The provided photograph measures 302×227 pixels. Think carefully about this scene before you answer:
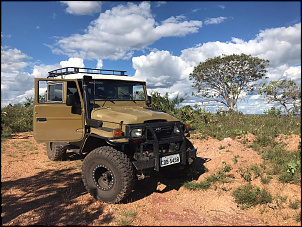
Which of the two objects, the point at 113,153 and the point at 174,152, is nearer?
the point at 113,153

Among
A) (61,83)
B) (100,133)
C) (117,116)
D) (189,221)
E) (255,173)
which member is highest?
(61,83)

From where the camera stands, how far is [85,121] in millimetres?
5098

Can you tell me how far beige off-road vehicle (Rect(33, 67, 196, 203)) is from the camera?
4.18 m

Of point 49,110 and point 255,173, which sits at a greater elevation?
point 49,110

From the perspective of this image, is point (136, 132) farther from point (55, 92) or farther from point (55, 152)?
point (55, 152)

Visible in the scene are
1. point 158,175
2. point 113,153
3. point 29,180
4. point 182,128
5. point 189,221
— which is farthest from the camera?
point 158,175

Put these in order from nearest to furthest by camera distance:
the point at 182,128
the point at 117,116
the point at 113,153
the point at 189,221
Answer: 1. the point at 189,221
2. the point at 113,153
3. the point at 117,116
4. the point at 182,128

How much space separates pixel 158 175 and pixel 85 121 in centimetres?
219

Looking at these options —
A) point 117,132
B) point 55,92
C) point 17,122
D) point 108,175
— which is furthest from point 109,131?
point 17,122

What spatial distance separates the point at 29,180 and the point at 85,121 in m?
1.93

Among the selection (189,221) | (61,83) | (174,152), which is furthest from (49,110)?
(189,221)

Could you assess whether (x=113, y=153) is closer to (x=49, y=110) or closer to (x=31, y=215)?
(x=31, y=215)

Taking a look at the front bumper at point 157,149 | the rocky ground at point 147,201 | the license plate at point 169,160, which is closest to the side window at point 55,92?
the rocky ground at point 147,201

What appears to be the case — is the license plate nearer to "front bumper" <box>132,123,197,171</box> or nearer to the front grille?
"front bumper" <box>132,123,197,171</box>
